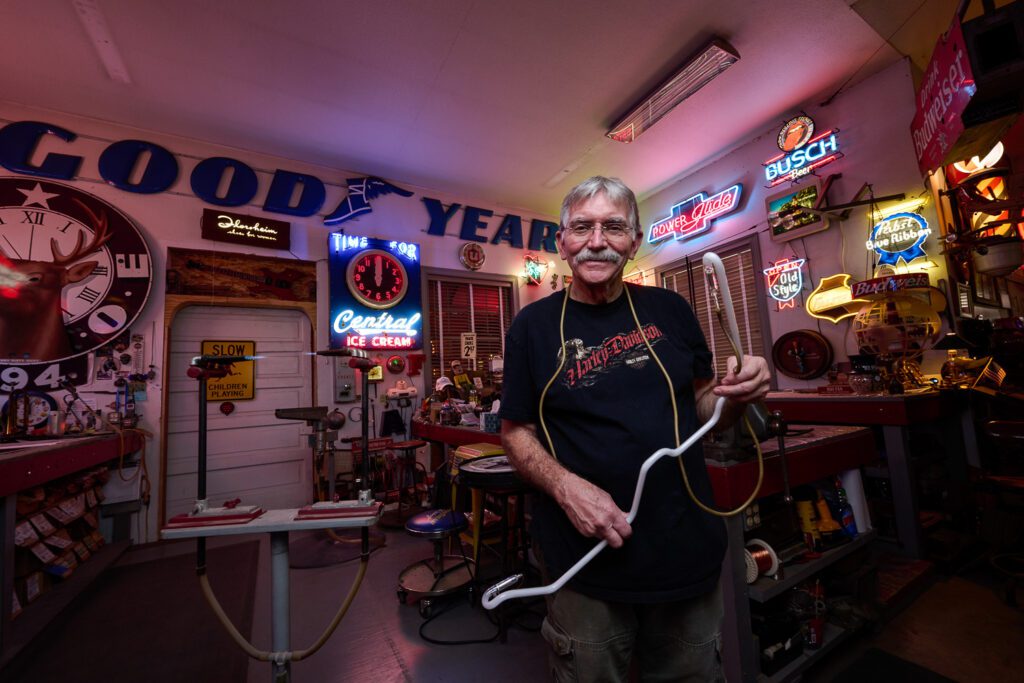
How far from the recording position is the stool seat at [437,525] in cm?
274

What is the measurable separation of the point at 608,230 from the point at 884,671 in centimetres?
249

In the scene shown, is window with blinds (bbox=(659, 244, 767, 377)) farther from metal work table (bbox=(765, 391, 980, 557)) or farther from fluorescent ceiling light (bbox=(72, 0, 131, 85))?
fluorescent ceiling light (bbox=(72, 0, 131, 85))

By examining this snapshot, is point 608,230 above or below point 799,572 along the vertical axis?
above

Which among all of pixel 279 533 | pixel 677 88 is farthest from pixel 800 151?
pixel 279 533

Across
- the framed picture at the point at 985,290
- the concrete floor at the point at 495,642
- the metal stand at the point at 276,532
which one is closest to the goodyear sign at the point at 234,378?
the concrete floor at the point at 495,642

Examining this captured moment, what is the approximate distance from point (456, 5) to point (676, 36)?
6.34 ft

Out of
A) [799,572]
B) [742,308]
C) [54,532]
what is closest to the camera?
[799,572]

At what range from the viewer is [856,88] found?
172 inches

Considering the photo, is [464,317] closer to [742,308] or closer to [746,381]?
[742,308]

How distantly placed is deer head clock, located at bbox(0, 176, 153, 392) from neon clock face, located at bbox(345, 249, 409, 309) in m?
2.03

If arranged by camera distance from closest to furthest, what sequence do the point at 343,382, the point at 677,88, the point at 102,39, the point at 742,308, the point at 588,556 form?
the point at 588,556, the point at 102,39, the point at 677,88, the point at 343,382, the point at 742,308

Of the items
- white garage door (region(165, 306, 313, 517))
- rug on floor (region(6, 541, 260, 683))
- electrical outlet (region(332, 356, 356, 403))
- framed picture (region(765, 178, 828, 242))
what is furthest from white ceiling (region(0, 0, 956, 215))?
rug on floor (region(6, 541, 260, 683))

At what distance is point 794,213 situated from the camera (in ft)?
15.1

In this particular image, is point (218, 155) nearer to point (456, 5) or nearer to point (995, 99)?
point (456, 5)
